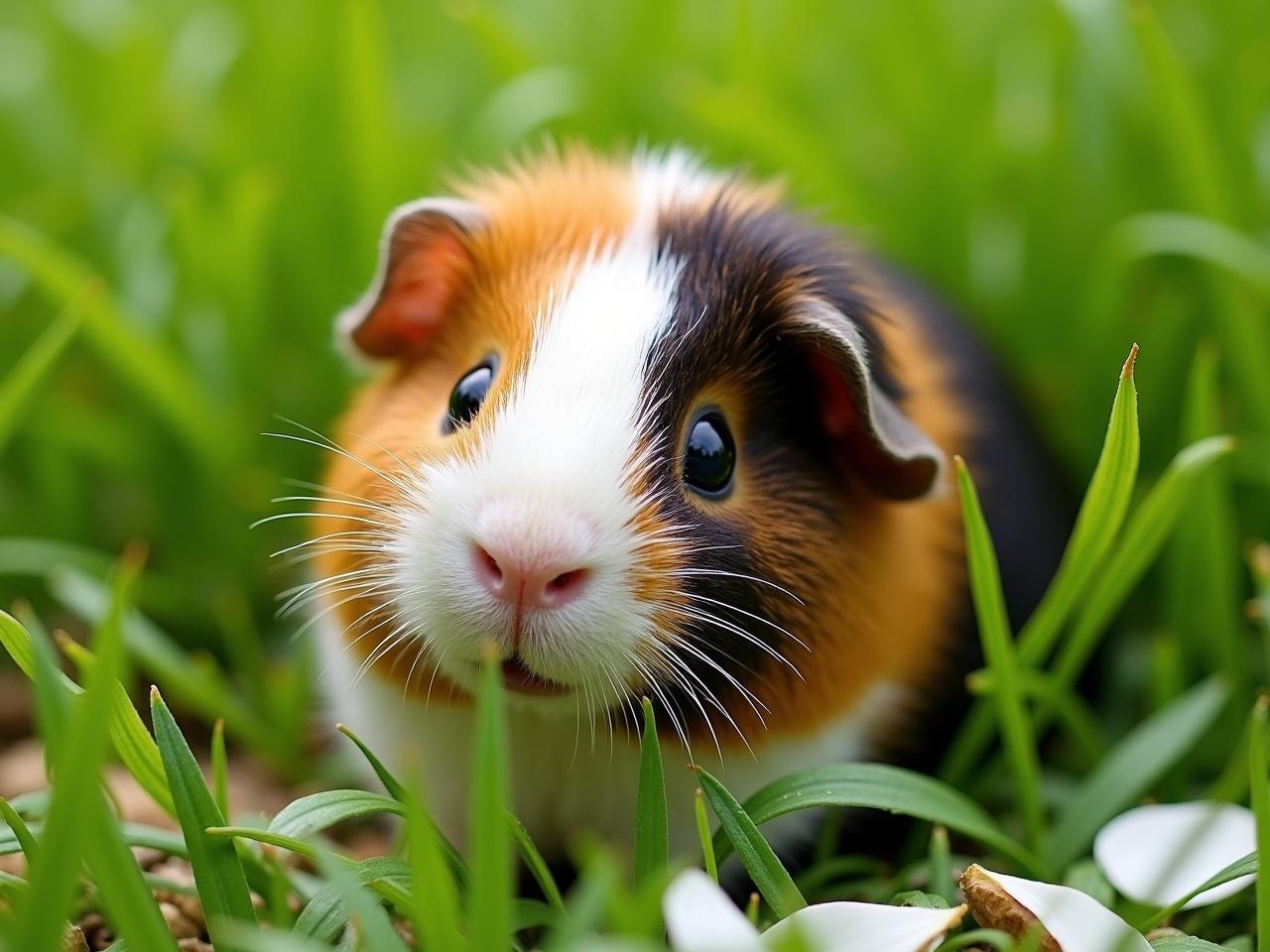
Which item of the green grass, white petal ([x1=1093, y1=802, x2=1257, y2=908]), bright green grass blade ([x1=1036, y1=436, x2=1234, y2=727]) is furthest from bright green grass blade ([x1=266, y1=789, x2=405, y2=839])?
bright green grass blade ([x1=1036, y1=436, x2=1234, y2=727])

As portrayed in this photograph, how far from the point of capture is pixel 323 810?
2389 mm

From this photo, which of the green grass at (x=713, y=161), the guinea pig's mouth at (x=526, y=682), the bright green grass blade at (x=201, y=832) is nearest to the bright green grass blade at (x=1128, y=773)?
the green grass at (x=713, y=161)

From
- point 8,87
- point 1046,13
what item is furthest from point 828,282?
point 8,87

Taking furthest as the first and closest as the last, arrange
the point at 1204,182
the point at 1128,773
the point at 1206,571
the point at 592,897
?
the point at 1204,182, the point at 1206,571, the point at 1128,773, the point at 592,897

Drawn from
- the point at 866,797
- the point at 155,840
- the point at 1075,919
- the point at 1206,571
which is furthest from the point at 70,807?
the point at 1206,571

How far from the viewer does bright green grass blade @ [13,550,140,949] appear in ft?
6.13

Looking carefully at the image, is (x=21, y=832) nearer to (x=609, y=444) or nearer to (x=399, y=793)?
(x=399, y=793)

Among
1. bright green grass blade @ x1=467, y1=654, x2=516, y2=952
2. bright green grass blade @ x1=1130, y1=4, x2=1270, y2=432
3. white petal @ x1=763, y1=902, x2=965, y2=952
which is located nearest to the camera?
bright green grass blade @ x1=467, y1=654, x2=516, y2=952

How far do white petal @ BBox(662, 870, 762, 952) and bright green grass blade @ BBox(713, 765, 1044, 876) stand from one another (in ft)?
2.05

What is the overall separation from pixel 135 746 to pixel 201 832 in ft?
0.85

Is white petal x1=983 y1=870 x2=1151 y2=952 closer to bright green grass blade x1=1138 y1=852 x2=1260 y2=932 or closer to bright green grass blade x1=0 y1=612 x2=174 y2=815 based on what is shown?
bright green grass blade x1=1138 y1=852 x2=1260 y2=932

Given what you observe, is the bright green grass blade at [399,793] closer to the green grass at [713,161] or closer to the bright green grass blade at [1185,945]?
the green grass at [713,161]

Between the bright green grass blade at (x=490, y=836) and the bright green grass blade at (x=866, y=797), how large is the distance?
80cm

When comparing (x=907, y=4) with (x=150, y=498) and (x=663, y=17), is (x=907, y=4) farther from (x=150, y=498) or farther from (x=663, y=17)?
(x=150, y=498)
